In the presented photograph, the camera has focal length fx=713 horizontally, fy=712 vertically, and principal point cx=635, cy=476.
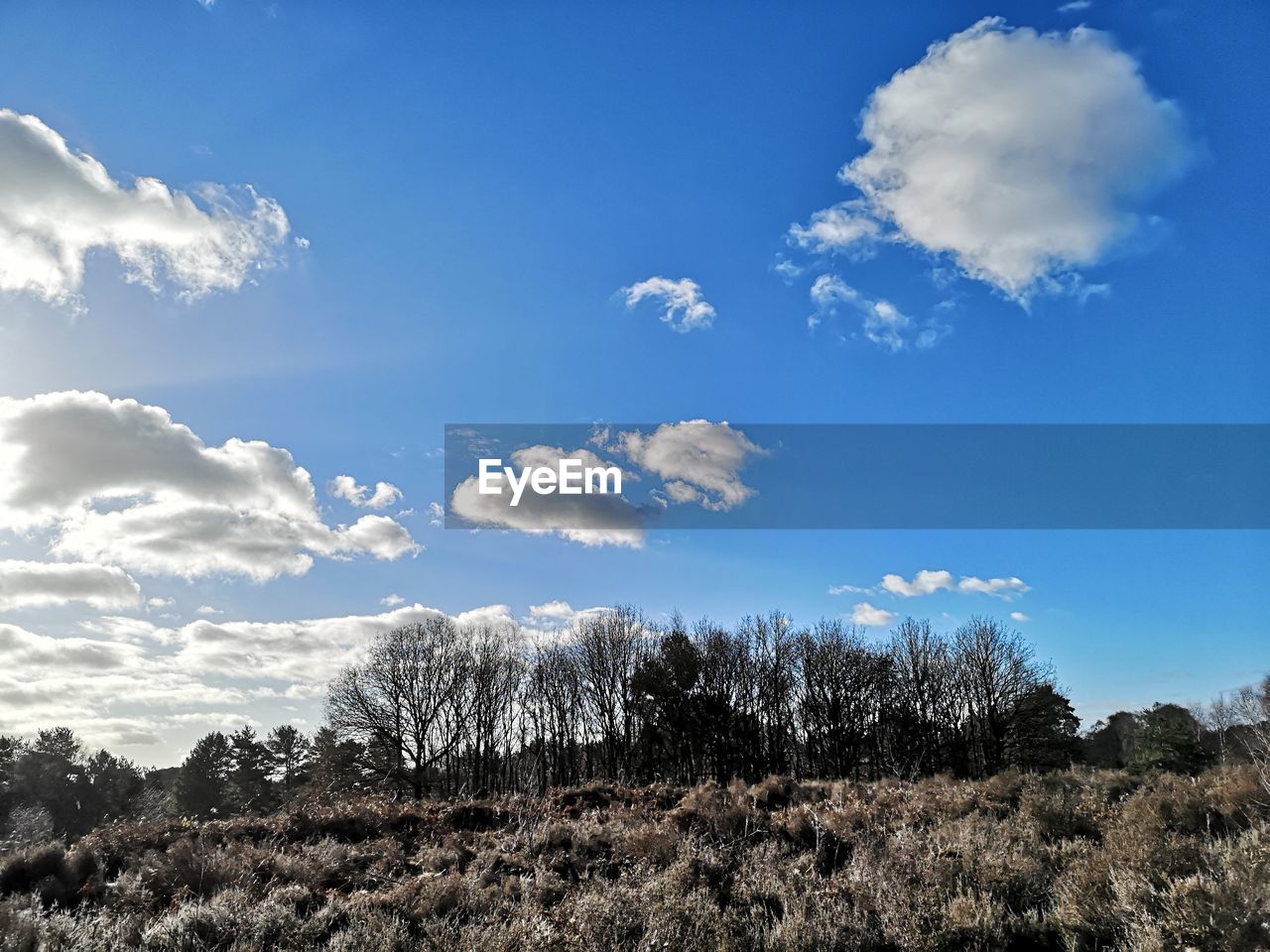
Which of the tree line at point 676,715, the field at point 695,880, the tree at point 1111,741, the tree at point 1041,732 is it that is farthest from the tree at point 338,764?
the tree at point 1111,741

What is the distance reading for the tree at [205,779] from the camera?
59.1 m

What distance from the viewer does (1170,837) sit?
11227mm

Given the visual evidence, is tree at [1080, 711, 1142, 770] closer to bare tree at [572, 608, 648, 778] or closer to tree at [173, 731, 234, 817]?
bare tree at [572, 608, 648, 778]

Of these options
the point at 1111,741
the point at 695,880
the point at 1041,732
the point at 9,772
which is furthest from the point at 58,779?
the point at 1111,741

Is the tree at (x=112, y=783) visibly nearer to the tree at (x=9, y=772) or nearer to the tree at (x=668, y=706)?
the tree at (x=9, y=772)

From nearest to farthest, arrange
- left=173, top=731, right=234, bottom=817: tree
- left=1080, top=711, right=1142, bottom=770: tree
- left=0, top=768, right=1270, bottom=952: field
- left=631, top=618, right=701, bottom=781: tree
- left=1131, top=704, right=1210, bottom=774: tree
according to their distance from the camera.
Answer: left=0, top=768, right=1270, bottom=952: field < left=1131, top=704, right=1210, bottom=774: tree < left=631, top=618, right=701, bottom=781: tree < left=1080, top=711, right=1142, bottom=770: tree < left=173, top=731, right=234, bottom=817: tree

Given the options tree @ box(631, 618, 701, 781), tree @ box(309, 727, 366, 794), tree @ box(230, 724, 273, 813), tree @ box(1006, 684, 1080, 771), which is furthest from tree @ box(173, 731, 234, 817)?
tree @ box(1006, 684, 1080, 771)

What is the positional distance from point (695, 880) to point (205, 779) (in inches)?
2560

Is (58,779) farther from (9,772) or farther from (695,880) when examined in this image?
(695,880)

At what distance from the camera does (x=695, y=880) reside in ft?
34.7

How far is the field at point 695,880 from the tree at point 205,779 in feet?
173

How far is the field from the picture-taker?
8.09 metres

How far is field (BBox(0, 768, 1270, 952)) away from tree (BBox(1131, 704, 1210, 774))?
23.2 metres

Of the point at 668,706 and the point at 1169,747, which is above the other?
the point at 668,706
